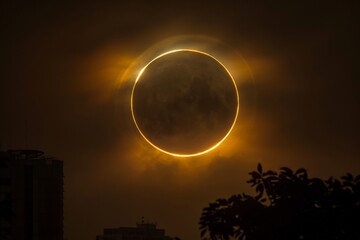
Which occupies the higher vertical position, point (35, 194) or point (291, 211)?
point (35, 194)

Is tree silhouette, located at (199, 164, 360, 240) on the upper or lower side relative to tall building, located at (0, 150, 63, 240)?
lower

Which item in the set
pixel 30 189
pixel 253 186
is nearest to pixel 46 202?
pixel 30 189

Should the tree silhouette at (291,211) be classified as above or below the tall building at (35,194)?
below

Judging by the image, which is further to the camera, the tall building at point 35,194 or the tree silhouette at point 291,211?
the tall building at point 35,194

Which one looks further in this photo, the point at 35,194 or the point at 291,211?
the point at 35,194
